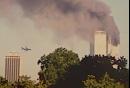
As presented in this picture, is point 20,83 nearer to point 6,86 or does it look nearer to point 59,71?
point 6,86

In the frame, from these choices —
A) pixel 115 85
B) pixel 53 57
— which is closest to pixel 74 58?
pixel 53 57

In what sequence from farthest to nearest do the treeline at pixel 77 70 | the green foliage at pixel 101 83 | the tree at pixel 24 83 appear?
the treeline at pixel 77 70 → the green foliage at pixel 101 83 → the tree at pixel 24 83

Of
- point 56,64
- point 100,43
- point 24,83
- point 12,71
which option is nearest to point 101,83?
point 24,83

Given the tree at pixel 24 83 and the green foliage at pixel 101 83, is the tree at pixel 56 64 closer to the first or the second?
the green foliage at pixel 101 83

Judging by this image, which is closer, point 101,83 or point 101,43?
point 101,83

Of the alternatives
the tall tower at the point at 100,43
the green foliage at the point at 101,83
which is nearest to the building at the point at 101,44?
the tall tower at the point at 100,43

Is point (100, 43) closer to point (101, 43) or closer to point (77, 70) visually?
point (101, 43)

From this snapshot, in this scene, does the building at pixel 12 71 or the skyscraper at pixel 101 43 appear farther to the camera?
the building at pixel 12 71
